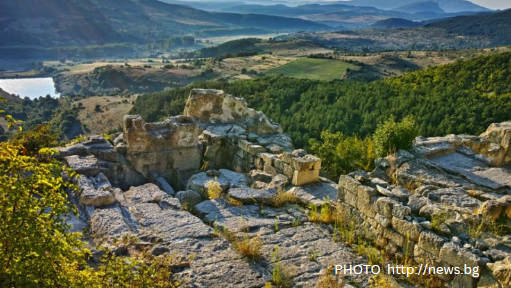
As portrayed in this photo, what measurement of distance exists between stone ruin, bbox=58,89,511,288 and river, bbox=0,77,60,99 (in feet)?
347

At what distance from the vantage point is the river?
106875 mm

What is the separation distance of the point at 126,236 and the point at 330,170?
25.2 feet

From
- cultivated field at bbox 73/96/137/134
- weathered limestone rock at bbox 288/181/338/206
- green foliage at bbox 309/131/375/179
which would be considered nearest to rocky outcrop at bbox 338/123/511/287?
weathered limestone rock at bbox 288/181/338/206

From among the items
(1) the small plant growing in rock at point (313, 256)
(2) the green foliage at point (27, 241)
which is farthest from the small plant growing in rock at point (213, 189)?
(2) the green foliage at point (27, 241)

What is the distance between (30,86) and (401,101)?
117 metres

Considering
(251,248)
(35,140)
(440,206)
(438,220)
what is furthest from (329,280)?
(35,140)

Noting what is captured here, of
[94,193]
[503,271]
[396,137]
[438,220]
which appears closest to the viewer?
[503,271]

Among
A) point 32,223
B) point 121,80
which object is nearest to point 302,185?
point 32,223

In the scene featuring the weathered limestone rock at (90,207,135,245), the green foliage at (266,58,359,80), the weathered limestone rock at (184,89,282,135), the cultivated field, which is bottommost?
Answer: the cultivated field

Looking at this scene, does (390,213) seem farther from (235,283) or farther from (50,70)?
(50,70)

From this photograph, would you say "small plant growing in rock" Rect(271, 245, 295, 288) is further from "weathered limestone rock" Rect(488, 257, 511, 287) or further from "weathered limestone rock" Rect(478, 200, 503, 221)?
"weathered limestone rock" Rect(478, 200, 503, 221)

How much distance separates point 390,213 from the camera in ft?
23.4

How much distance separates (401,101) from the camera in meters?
32.6

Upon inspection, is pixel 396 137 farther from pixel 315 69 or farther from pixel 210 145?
pixel 315 69
